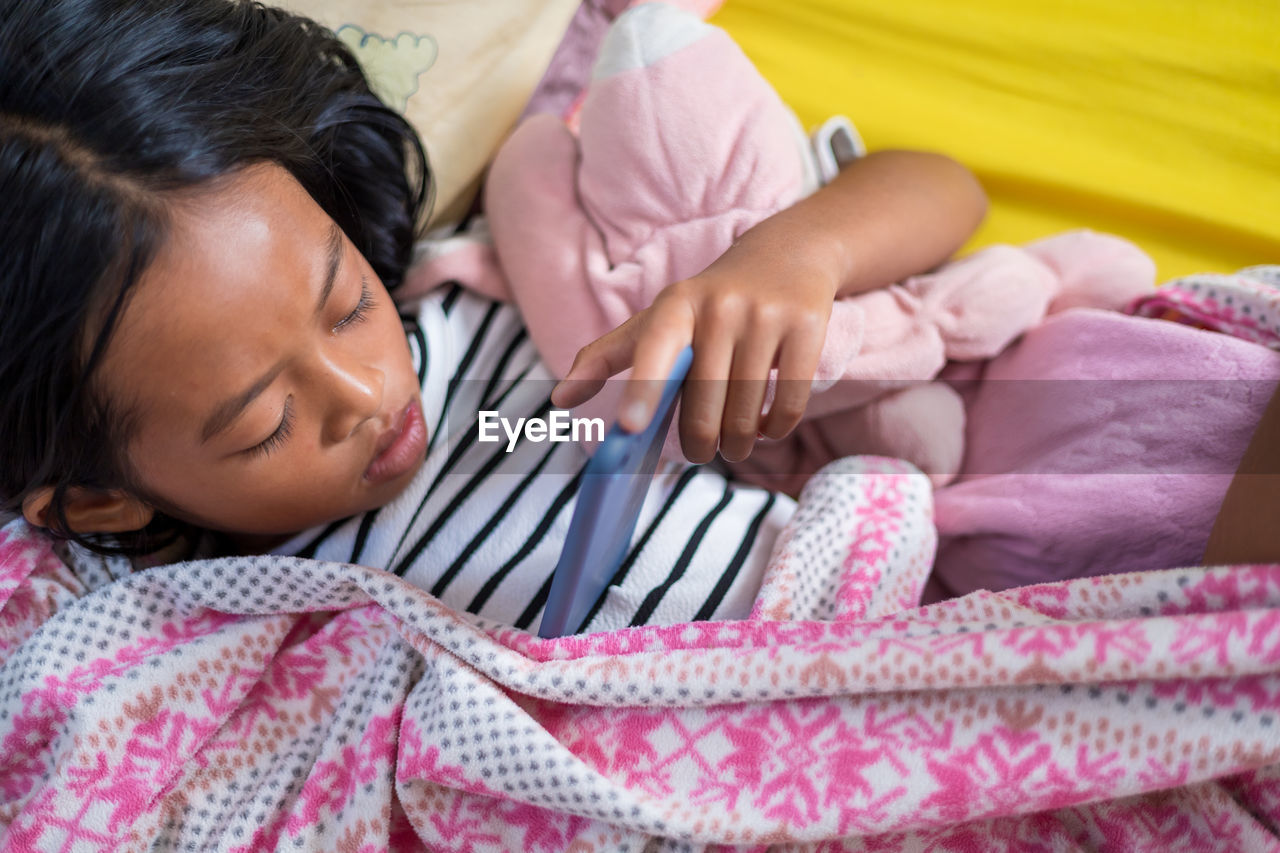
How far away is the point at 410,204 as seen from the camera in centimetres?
82

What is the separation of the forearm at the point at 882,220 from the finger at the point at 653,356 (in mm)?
120

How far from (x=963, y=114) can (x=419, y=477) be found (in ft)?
2.10

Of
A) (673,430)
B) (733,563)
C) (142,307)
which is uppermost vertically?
(142,307)

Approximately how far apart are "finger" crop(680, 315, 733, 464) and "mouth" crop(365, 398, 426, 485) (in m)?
0.27

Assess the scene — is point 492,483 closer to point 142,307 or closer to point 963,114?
point 142,307

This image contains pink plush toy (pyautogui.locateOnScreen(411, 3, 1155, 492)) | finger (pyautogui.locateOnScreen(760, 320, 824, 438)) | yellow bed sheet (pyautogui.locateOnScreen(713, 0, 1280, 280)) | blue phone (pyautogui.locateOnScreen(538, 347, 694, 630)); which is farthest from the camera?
yellow bed sheet (pyautogui.locateOnScreen(713, 0, 1280, 280))

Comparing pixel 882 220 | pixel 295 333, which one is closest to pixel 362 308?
pixel 295 333

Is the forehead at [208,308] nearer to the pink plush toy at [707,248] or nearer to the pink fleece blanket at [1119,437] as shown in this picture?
the pink plush toy at [707,248]

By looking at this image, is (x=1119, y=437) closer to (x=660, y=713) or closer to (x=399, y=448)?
(x=660, y=713)

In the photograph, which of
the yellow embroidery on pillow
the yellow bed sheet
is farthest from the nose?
the yellow bed sheet

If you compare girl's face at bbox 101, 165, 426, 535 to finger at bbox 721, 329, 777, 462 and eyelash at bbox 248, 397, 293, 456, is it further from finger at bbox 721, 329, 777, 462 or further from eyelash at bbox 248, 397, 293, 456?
finger at bbox 721, 329, 777, 462

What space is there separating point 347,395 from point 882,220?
16.6 inches

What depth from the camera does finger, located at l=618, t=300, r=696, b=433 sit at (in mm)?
420

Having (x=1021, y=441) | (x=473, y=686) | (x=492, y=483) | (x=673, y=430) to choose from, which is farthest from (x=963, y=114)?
(x=473, y=686)
